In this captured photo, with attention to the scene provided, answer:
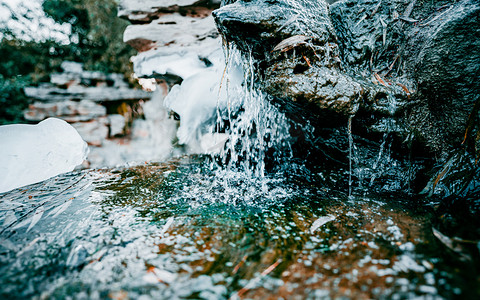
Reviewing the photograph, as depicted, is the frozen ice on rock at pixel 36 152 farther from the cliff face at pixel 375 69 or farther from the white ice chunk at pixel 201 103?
the cliff face at pixel 375 69

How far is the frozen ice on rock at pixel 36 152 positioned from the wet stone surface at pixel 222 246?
0.34m

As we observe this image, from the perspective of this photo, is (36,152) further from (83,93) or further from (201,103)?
(83,93)

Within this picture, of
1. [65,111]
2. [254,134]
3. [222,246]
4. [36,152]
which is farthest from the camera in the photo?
[65,111]

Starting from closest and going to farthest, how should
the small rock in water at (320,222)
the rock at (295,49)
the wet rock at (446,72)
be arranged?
the small rock in water at (320,222) < the wet rock at (446,72) < the rock at (295,49)

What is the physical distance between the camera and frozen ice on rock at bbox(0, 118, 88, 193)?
7.30 ft

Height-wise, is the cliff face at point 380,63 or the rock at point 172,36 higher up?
the rock at point 172,36

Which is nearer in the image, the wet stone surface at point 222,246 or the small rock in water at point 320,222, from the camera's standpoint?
the wet stone surface at point 222,246

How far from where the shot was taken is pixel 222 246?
1.21 meters

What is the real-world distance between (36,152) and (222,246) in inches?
95.9

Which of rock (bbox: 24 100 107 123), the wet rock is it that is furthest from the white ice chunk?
rock (bbox: 24 100 107 123)

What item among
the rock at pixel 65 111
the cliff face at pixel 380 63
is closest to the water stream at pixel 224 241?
the cliff face at pixel 380 63

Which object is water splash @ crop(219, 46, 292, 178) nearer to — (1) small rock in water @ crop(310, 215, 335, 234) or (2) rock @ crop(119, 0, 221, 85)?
(1) small rock in water @ crop(310, 215, 335, 234)

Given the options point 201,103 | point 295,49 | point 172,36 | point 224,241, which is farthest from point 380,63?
point 172,36

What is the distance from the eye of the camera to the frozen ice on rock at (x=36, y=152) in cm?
223
